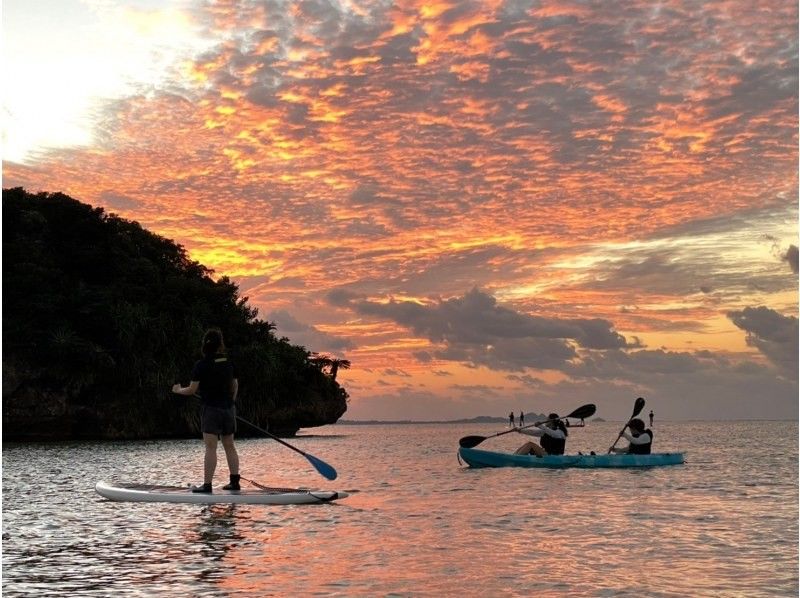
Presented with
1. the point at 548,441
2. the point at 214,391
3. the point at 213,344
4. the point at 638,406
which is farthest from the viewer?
the point at 638,406

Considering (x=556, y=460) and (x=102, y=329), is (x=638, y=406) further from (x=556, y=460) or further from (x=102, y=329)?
(x=102, y=329)

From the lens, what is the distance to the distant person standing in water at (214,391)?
14.6 m

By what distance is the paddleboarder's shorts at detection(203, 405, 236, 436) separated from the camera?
14789 mm

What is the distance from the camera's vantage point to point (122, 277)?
60.2m

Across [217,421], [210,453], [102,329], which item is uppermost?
[102,329]

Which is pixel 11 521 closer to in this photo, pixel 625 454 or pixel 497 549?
pixel 497 549

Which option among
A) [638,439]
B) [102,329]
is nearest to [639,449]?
[638,439]

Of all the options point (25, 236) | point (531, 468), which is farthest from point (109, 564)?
point (25, 236)

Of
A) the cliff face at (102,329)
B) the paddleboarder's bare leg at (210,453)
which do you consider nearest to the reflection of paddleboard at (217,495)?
the paddleboarder's bare leg at (210,453)

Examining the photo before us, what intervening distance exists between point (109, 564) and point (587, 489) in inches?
560

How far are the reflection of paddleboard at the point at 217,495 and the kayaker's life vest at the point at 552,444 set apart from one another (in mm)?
11333

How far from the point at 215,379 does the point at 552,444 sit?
46.7 ft

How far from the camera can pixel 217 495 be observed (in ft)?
49.3

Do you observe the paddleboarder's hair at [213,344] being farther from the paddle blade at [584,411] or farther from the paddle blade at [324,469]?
the paddle blade at [584,411]
